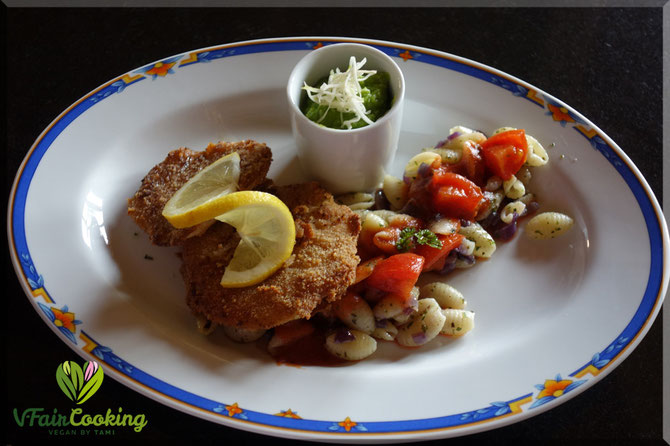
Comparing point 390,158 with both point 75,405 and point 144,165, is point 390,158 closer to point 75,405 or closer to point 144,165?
point 144,165

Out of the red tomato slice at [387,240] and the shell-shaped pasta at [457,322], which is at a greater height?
the red tomato slice at [387,240]

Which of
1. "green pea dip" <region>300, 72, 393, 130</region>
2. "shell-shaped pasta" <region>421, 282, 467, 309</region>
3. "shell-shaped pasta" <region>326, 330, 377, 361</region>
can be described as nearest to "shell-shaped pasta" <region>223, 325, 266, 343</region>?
"shell-shaped pasta" <region>326, 330, 377, 361</region>

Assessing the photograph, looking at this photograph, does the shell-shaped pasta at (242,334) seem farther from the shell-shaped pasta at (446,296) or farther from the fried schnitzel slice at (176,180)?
the shell-shaped pasta at (446,296)

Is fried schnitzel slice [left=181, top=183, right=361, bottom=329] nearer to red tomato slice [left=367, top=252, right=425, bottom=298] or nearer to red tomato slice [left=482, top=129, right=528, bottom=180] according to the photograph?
red tomato slice [left=367, top=252, right=425, bottom=298]

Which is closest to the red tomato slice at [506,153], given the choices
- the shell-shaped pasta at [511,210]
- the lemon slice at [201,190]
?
the shell-shaped pasta at [511,210]

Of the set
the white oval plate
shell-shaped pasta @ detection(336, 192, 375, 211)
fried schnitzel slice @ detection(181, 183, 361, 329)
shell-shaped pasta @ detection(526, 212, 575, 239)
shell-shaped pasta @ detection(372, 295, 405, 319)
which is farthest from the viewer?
shell-shaped pasta @ detection(336, 192, 375, 211)

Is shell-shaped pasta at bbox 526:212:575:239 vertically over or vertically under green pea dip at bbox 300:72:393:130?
under

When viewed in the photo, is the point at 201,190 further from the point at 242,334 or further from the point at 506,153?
the point at 506,153

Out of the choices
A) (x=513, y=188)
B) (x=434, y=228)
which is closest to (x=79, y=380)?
(x=434, y=228)
